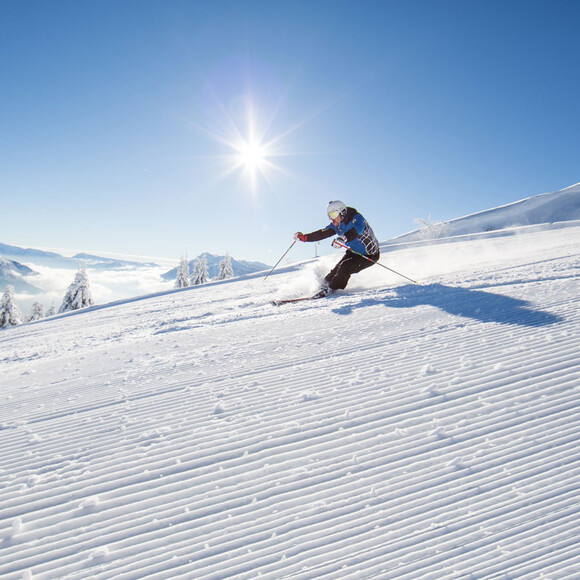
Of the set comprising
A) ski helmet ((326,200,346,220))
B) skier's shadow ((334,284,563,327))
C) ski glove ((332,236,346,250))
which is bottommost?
skier's shadow ((334,284,563,327))

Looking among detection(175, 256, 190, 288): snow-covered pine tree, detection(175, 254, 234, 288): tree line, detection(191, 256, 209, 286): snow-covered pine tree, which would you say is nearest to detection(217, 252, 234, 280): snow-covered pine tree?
detection(175, 254, 234, 288): tree line

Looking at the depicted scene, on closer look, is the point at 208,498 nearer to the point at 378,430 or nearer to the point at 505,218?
the point at 378,430

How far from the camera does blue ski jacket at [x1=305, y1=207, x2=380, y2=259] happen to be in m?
7.29

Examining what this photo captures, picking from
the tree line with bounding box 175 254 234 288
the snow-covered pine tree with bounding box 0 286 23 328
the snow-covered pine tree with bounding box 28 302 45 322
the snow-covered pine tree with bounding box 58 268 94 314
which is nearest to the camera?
the snow-covered pine tree with bounding box 0 286 23 328

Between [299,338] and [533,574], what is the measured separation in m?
3.12

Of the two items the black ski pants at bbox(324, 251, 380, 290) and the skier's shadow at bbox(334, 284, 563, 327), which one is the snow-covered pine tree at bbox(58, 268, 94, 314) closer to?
the black ski pants at bbox(324, 251, 380, 290)

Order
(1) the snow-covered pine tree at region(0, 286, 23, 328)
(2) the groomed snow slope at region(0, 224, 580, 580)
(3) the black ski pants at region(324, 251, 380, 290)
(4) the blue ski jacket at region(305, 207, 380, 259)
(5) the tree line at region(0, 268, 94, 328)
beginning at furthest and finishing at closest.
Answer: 1. (5) the tree line at region(0, 268, 94, 328)
2. (1) the snow-covered pine tree at region(0, 286, 23, 328)
3. (3) the black ski pants at region(324, 251, 380, 290)
4. (4) the blue ski jacket at region(305, 207, 380, 259)
5. (2) the groomed snow slope at region(0, 224, 580, 580)

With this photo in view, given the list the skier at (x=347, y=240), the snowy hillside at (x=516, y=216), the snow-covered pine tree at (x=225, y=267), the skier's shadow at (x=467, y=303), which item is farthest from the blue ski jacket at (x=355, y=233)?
the snowy hillside at (x=516, y=216)

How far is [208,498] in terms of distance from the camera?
184 centimetres

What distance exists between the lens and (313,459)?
6.78ft

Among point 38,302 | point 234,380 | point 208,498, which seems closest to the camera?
point 208,498

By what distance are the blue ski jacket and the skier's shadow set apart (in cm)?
124

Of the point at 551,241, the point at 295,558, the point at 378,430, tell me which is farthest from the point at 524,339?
the point at 551,241

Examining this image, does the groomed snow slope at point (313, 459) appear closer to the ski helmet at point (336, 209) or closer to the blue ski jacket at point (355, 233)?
the blue ski jacket at point (355, 233)
